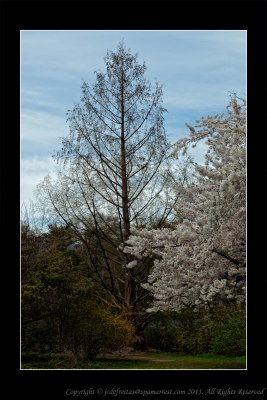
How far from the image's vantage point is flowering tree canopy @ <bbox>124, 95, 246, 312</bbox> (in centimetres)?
720

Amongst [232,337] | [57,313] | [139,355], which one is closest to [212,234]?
[232,337]

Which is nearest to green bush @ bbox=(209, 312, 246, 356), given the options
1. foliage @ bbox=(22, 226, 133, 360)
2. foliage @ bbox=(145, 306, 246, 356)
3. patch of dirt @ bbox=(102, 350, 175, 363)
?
foliage @ bbox=(145, 306, 246, 356)

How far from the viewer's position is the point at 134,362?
10.0 meters

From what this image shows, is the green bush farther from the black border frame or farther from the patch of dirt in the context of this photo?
the black border frame

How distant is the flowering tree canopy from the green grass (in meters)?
0.90

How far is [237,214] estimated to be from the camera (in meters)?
7.18

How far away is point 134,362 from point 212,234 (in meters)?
3.31

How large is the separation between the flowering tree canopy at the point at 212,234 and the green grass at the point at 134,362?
0.90m

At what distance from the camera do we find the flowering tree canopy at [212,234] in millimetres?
7195
